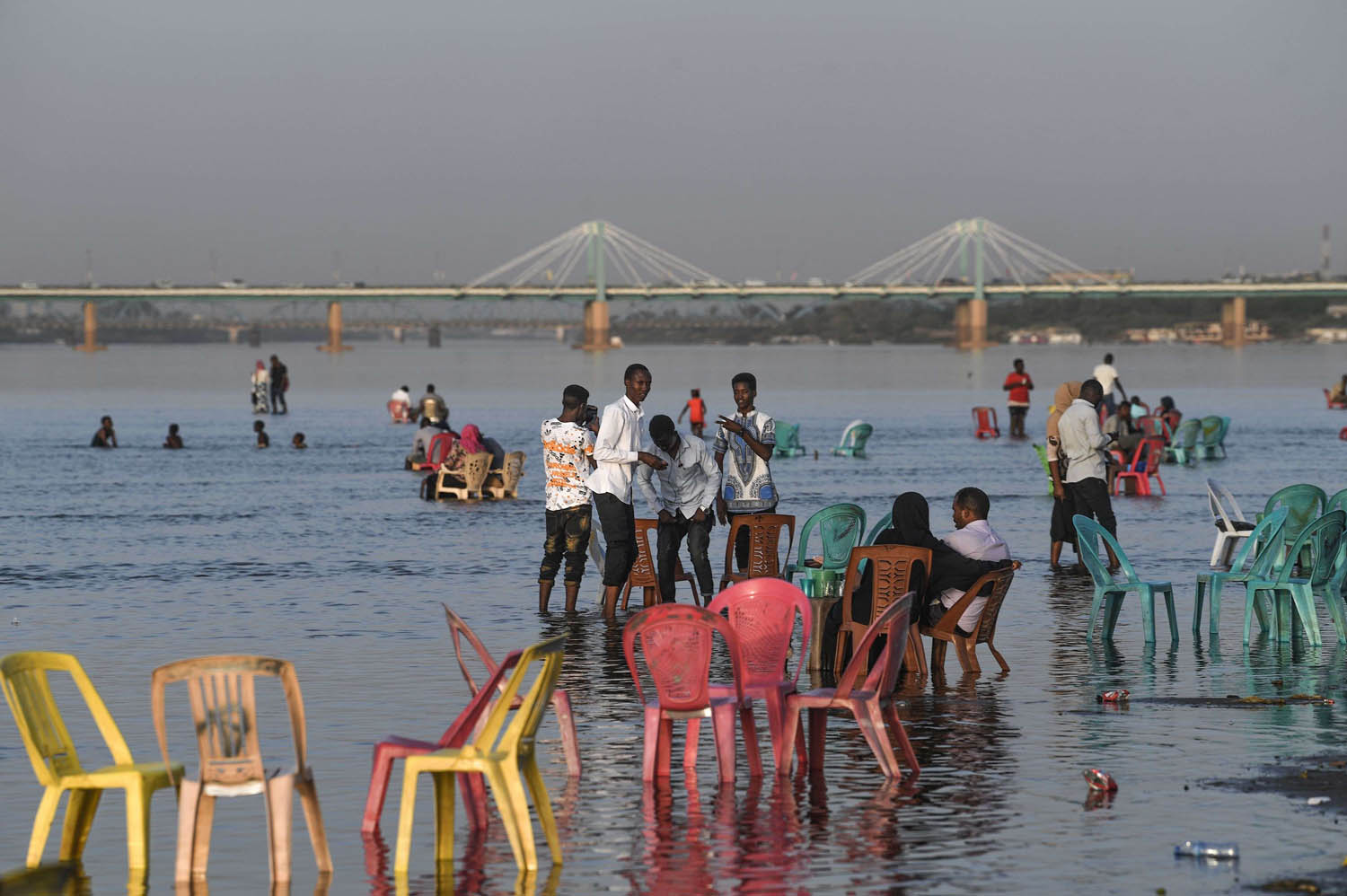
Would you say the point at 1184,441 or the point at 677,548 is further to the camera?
the point at 1184,441

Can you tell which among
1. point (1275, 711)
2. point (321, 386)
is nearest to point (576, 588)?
point (1275, 711)

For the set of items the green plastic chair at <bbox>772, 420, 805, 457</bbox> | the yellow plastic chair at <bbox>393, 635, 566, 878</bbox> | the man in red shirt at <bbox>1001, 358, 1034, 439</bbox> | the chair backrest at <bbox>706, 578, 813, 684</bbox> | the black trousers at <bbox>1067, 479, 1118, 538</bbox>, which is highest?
the man in red shirt at <bbox>1001, 358, 1034, 439</bbox>

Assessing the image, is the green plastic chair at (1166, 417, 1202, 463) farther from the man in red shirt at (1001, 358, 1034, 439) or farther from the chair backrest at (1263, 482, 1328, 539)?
the chair backrest at (1263, 482, 1328, 539)

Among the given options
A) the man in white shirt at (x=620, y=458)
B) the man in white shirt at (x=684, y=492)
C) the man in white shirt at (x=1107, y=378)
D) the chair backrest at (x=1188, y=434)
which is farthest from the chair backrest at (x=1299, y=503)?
the chair backrest at (x=1188, y=434)

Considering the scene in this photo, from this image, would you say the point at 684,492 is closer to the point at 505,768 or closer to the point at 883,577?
the point at 883,577

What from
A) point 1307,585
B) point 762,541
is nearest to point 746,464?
point 762,541

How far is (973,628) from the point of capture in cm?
1049

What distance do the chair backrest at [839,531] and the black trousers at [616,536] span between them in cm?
108

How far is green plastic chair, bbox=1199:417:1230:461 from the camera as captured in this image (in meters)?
31.0

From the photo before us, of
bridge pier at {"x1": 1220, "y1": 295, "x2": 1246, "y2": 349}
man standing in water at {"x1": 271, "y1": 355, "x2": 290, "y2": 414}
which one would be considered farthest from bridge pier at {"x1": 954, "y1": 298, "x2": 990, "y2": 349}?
man standing in water at {"x1": 271, "y1": 355, "x2": 290, "y2": 414}

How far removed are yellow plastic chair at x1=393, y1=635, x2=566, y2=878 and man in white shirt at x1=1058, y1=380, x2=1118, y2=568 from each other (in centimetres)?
853

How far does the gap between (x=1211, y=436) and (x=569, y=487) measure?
20514 millimetres

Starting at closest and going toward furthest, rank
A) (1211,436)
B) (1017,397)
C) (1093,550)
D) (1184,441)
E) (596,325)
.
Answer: (1093,550), (1184,441), (1211,436), (1017,397), (596,325)

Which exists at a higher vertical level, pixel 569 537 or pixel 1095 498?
pixel 1095 498
